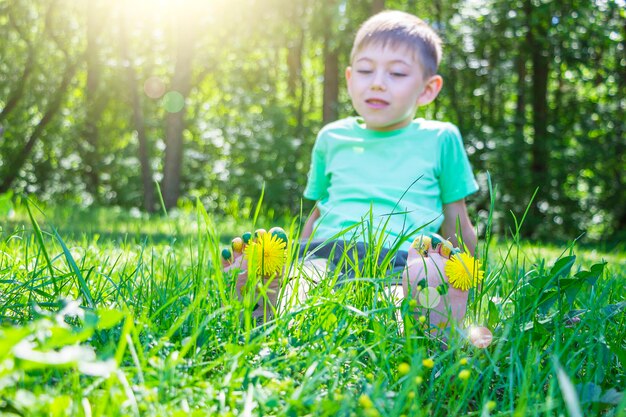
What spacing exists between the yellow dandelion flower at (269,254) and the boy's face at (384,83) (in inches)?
45.1

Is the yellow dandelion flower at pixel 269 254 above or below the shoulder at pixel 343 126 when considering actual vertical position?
below

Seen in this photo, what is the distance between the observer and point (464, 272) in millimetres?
1482

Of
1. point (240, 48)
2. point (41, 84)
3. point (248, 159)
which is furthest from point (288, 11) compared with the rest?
point (41, 84)

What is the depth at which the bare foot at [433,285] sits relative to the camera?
1.46m

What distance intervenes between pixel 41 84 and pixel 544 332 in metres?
13.2

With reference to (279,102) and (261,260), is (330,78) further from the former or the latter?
(261,260)

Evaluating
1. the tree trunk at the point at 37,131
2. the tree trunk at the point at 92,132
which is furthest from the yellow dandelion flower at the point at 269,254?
the tree trunk at the point at 37,131

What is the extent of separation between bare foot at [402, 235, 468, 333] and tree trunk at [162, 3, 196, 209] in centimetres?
694

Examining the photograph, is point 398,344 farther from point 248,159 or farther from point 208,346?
point 248,159

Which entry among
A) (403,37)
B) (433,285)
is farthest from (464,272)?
(403,37)

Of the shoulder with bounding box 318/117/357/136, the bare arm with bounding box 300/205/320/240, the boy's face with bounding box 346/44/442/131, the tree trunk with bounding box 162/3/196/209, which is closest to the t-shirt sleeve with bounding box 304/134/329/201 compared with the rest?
the shoulder with bounding box 318/117/357/136

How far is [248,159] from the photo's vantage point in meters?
8.51

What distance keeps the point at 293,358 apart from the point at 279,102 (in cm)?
912

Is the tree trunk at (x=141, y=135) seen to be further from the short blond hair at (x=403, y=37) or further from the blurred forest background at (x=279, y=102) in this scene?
the short blond hair at (x=403, y=37)
